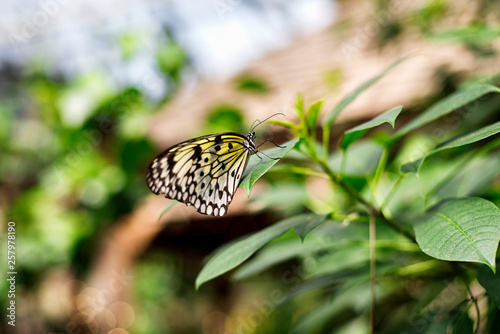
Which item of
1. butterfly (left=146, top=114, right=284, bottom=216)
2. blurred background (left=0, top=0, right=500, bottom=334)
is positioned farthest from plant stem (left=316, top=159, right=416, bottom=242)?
blurred background (left=0, top=0, right=500, bottom=334)

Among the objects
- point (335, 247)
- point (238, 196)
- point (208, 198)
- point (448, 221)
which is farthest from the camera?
point (238, 196)

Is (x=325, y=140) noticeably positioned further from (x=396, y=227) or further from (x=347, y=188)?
(x=396, y=227)

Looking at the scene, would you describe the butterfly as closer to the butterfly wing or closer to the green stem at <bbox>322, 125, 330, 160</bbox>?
the butterfly wing

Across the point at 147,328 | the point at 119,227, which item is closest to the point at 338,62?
the point at 119,227

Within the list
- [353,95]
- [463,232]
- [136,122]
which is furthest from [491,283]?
[136,122]

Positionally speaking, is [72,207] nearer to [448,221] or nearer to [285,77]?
[285,77]

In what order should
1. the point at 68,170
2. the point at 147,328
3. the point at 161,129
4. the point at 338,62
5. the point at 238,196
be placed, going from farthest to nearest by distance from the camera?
1. the point at 147,328
2. the point at 161,129
3. the point at 338,62
4. the point at 68,170
5. the point at 238,196
